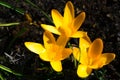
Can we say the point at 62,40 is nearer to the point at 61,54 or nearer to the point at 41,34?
the point at 61,54

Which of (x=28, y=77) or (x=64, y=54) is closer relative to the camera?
(x=64, y=54)

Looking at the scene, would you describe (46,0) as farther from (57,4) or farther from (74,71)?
(74,71)

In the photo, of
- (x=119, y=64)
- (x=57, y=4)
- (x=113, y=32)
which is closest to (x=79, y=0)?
(x=57, y=4)

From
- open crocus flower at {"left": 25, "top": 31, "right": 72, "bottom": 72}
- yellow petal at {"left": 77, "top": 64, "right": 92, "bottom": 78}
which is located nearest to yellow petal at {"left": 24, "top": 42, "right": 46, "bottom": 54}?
open crocus flower at {"left": 25, "top": 31, "right": 72, "bottom": 72}

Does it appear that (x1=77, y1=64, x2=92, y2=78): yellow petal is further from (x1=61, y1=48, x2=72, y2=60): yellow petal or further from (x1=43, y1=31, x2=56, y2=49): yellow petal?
(x1=43, y1=31, x2=56, y2=49): yellow petal

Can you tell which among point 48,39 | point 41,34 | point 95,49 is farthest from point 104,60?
point 41,34

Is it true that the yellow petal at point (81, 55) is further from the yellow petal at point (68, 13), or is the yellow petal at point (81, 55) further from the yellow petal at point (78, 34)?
the yellow petal at point (68, 13)

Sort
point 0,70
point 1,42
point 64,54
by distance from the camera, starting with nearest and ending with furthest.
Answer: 1. point 64,54
2. point 0,70
3. point 1,42
